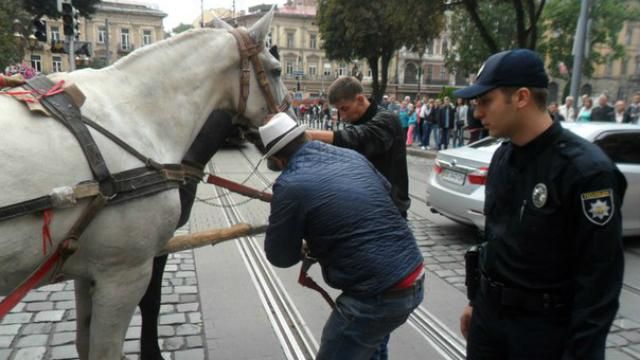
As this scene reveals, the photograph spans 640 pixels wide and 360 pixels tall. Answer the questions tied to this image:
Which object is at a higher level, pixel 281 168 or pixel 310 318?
pixel 281 168

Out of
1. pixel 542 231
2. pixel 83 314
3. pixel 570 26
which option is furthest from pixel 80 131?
pixel 570 26

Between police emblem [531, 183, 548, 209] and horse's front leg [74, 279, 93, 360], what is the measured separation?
2406mm

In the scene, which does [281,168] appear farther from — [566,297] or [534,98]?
[566,297]

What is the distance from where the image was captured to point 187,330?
4.14 meters

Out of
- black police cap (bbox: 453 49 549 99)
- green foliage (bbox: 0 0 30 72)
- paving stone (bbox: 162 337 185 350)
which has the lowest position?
paving stone (bbox: 162 337 185 350)

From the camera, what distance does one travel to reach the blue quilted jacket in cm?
222

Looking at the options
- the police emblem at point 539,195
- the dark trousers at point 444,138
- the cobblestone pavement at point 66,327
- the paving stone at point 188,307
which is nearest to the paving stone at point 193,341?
the cobblestone pavement at point 66,327

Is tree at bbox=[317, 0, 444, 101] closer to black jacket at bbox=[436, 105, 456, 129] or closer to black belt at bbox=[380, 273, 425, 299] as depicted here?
black jacket at bbox=[436, 105, 456, 129]

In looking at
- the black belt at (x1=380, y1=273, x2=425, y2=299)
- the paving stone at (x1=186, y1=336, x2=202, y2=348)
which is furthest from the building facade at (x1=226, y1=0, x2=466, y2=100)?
the black belt at (x1=380, y1=273, x2=425, y2=299)

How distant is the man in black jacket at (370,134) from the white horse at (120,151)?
1.67ft

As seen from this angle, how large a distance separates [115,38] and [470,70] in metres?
54.0

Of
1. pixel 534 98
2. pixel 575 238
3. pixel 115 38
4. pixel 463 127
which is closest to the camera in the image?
pixel 575 238


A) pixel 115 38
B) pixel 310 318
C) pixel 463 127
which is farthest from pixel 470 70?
pixel 115 38

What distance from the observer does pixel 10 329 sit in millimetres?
4047
